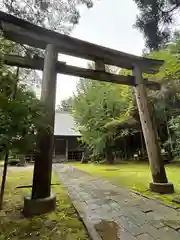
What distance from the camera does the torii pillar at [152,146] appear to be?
4.21 meters

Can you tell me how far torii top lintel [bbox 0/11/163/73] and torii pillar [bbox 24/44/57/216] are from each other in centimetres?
50

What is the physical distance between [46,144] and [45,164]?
1.25 feet

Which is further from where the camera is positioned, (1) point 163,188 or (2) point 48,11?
(2) point 48,11

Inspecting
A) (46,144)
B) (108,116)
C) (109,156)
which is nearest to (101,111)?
(108,116)

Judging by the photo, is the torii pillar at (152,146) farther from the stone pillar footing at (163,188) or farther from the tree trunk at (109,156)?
the tree trunk at (109,156)

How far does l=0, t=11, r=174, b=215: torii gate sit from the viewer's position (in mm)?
3213

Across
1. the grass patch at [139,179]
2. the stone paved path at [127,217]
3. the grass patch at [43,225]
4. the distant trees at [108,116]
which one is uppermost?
the distant trees at [108,116]

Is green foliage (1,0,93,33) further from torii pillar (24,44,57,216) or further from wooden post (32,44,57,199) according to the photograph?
torii pillar (24,44,57,216)

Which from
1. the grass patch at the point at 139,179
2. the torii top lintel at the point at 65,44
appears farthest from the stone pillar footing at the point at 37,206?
the torii top lintel at the point at 65,44

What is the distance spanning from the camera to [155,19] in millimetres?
3998

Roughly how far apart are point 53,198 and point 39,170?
2.02ft

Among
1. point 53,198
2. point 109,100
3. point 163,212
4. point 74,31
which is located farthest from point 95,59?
point 109,100

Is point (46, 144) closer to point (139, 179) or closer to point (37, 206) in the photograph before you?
point (37, 206)

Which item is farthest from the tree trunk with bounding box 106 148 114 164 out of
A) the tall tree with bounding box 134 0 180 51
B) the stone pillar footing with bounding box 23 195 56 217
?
the stone pillar footing with bounding box 23 195 56 217
